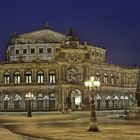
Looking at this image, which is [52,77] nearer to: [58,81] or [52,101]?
[58,81]

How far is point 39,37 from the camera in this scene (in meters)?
124

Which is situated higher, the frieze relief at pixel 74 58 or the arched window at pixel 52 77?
the frieze relief at pixel 74 58

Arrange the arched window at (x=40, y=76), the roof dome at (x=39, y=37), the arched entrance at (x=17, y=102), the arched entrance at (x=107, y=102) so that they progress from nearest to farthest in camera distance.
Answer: the arched entrance at (x=17, y=102) → the arched window at (x=40, y=76) → the arched entrance at (x=107, y=102) → the roof dome at (x=39, y=37)

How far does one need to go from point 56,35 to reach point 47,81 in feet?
79.8

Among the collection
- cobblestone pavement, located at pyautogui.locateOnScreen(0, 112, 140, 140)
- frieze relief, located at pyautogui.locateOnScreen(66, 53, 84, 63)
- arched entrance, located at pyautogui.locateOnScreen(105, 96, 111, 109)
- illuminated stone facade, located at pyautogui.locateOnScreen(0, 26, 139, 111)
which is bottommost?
cobblestone pavement, located at pyautogui.locateOnScreen(0, 112, 140, 140)

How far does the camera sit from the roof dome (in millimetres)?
121312

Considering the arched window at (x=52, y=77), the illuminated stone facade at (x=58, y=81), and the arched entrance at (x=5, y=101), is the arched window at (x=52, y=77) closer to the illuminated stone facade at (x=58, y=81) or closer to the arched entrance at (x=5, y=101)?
the illuminated stone facade at (x=58, y=81)

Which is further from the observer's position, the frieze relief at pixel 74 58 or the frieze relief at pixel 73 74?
the frieze relief at pixel 74 58

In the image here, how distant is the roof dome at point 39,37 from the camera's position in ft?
398

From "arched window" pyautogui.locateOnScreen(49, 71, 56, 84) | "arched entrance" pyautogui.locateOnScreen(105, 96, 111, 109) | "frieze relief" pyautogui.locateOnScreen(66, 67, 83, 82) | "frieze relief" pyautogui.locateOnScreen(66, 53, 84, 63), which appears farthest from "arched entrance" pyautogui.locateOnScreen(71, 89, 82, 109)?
"arched entrance" pyautogui.locateOnScreen(105, 96, 111, 109)

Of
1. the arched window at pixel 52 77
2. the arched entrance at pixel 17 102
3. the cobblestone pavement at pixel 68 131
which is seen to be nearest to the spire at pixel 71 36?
the arched window at pixel 52 77

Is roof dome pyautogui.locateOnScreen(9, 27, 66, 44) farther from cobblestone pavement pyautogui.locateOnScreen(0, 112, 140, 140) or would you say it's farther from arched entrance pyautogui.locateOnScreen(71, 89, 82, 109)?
cobblestone pavement pyautogui.locateOnScreen(0, 112, 140, 140)

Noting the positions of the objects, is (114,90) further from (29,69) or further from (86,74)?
(29,69)

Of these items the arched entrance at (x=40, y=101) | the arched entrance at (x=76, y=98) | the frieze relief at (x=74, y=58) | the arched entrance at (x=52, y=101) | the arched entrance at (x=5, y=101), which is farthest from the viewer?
the arched entrance at (x=5, y=101)
